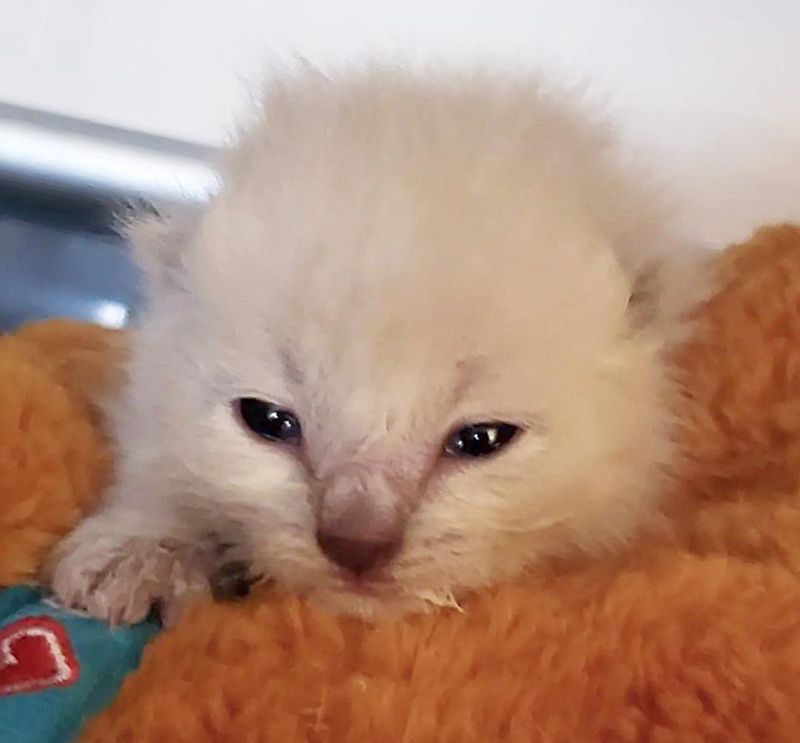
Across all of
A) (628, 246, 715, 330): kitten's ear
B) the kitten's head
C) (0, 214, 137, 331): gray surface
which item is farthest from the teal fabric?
(0, 214, 137, 331): gray surface

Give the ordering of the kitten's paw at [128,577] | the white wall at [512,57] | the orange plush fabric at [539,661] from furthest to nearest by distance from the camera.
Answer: the white wall at [512,57] → the kitten's paw at [128,577] → the orange plush fabric at [539,661]

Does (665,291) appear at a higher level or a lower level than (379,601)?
higher

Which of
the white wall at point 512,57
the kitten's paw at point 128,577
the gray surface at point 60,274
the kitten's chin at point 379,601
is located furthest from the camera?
the gray surface at point 60,274

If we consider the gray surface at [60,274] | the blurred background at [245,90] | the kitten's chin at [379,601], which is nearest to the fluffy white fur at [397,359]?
the kitten's chin at [379,601]

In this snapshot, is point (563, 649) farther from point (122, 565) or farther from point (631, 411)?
point (122, 565)

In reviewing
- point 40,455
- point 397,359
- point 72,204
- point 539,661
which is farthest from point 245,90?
point 539,661

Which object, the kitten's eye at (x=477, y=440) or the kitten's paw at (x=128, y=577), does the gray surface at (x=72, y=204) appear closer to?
the kitten's paw at (x=128, y=577)

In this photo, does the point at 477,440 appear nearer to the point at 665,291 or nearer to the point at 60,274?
the point at 665,291
